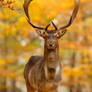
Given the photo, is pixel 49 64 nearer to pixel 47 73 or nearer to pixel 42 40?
pixel 47 73

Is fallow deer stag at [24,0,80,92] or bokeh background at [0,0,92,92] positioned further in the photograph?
bokeh background at [0,0,92,92]

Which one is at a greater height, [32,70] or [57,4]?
[57,4]

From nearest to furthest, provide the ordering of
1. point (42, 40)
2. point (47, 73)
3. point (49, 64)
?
point (49, 64) → point (47, 73) → point (42, 40)

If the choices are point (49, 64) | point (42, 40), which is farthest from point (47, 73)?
point (42, 40)

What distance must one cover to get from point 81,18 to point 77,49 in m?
1.93

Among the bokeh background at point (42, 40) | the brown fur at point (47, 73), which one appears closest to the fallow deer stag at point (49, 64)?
the brown fur at point (47, 73)

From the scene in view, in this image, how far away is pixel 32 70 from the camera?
8758 mm

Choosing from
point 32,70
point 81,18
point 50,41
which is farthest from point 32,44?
point 50,41

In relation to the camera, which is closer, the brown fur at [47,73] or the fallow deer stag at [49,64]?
the fallow deer stag at [49,64]

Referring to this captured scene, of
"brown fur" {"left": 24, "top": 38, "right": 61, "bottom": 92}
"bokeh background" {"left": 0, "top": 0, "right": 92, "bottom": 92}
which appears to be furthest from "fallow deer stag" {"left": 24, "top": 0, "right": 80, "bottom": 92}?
"bokeh background" {"left": 0, "top": 0, "right": 92, "bottom": 92}

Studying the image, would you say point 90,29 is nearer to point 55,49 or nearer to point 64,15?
point 64,15

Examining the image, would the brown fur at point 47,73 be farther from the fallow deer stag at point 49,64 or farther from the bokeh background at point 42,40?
the bokeh background at point 42,40

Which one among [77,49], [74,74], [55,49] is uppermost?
[55,49]

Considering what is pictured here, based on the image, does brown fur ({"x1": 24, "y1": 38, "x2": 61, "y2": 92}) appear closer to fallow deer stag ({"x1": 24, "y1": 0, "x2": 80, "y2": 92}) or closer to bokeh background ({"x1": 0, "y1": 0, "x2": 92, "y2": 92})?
fallow deer stag ({"x1": 24, "y1": 0, "x2": 80, "y2": 92})
